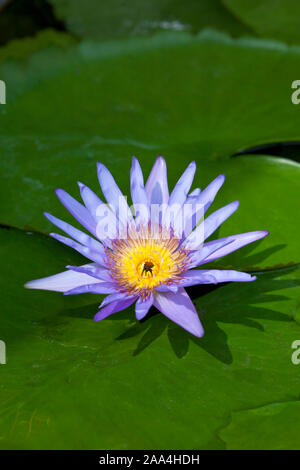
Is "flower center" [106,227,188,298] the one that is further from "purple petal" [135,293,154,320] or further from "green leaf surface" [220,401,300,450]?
"green leaf surface" [220,401,300,450]

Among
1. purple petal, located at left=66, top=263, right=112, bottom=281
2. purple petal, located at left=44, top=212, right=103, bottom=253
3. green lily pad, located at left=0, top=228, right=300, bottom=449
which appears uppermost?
purple petal, located at left=44, top=212, right=103, bottom=253

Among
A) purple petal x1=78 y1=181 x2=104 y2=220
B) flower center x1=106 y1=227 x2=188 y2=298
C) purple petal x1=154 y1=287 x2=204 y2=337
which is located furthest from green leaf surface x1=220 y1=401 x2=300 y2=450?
purple petal x1=78 y1=181 x2=104 y2=220

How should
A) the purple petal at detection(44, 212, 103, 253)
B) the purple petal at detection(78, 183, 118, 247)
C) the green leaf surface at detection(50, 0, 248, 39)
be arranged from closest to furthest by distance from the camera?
the purple petal at detection(44, 212, 103, 253) < the purple petal at detection(78, 183, 118, 247) < the green leaf surface at detection(50, 0, 248, 39)

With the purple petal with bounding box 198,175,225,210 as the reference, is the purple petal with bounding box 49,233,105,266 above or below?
below

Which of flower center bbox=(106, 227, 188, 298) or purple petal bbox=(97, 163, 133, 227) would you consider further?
purple petal bbox=(97, 163, 133, 227)

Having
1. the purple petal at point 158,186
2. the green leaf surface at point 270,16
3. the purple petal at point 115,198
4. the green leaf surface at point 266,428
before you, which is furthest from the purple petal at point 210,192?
the green leaf surface at point 270,16

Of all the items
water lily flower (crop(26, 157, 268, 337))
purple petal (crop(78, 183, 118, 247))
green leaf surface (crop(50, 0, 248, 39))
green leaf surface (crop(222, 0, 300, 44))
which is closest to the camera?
water lily flower (crop(26, 157, 268, 337))
